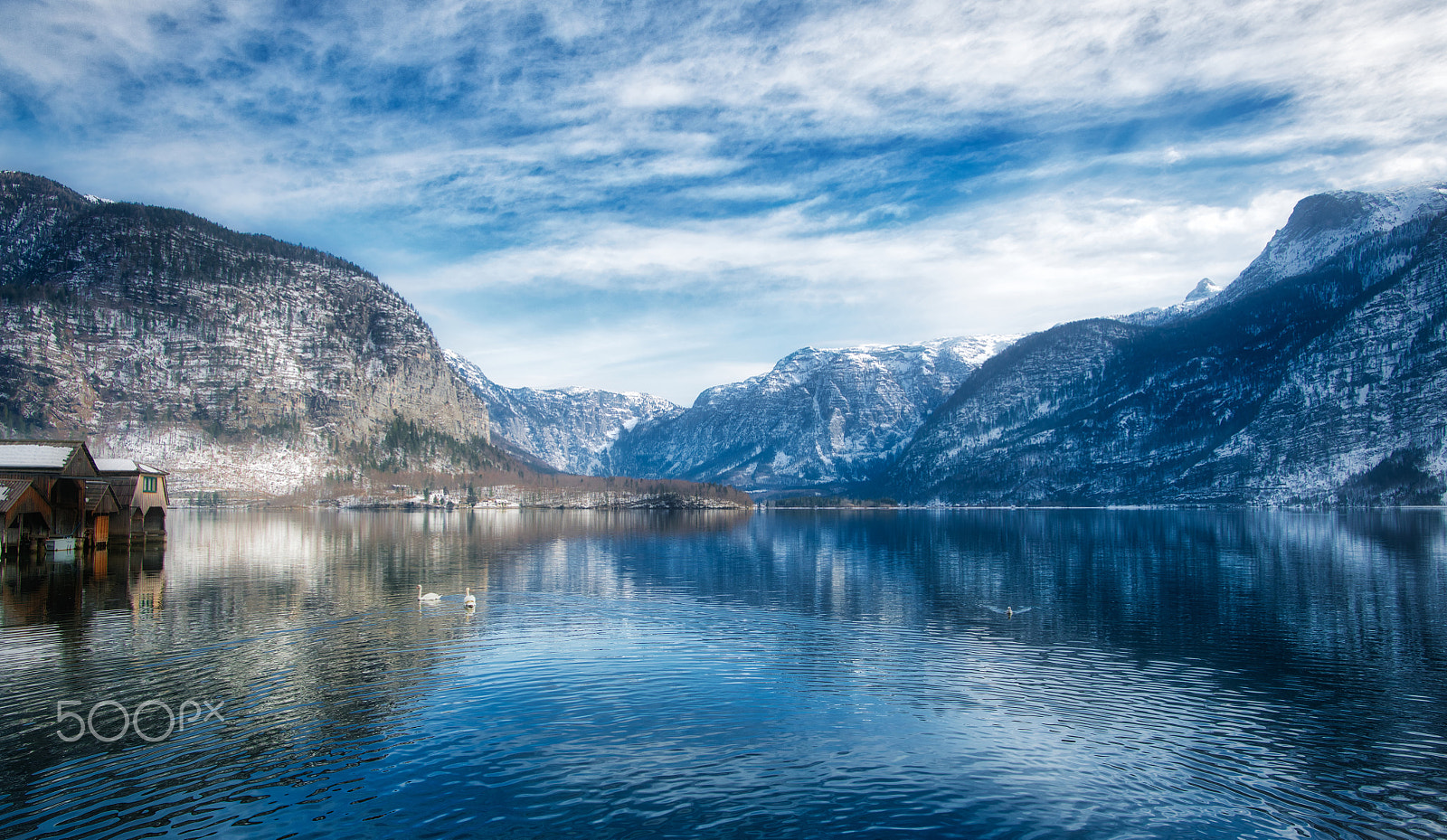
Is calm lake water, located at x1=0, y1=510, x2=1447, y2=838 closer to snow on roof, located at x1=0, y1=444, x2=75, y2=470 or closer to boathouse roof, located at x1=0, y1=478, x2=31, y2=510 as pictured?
boathouse roof, located at x1=0, y1=478, x2=31, y2=510

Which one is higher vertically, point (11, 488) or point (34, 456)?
point (34, 456)

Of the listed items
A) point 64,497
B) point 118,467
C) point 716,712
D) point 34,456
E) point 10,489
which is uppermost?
point 34,456

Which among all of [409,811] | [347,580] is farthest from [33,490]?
[409,811]

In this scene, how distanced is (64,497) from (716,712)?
340 ft

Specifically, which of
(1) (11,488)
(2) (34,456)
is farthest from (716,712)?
(2) (34,456)

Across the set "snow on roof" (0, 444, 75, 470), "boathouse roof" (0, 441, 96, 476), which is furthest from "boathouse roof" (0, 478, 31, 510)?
"snow on roof" (0, 444, 75, 470)

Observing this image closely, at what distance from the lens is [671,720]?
32656 mm

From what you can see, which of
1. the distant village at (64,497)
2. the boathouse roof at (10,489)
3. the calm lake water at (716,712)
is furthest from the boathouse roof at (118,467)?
the calm lake water at (716,712)

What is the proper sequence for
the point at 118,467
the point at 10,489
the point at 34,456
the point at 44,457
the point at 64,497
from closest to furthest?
the point at 10,489, the point at 34,456, the point at 44,457, the point at 64,497, the point at 118,467

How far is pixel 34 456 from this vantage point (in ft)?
300

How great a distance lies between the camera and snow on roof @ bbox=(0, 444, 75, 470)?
8950cm

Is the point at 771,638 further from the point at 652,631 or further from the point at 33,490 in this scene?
the point at 33,490

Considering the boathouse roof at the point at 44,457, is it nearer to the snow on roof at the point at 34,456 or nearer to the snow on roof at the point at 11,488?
the snow on roof at the point at 34,456

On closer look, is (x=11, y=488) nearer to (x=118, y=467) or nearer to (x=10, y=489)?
(x=10, y=489)
